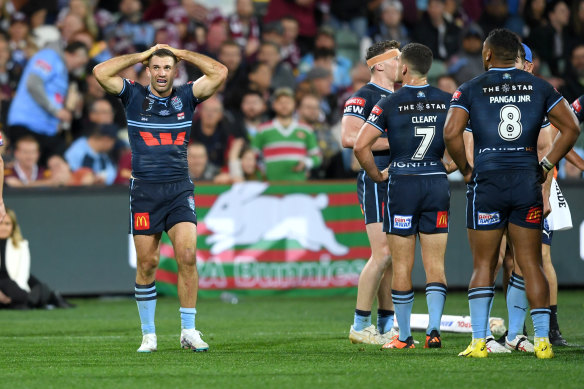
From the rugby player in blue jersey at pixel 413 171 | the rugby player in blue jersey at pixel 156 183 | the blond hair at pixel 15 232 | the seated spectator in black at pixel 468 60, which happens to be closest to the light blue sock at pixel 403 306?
the rugby player in blue jersey at pixel 413 171

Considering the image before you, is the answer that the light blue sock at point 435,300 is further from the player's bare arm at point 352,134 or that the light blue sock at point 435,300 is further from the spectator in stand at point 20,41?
the spectator in stand at point 20,41

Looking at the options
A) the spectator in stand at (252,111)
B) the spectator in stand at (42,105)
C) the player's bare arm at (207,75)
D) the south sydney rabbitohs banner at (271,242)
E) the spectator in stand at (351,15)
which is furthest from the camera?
the spectator in stand at (351,15)

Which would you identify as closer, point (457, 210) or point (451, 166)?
point (451, 166)

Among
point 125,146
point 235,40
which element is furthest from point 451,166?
point 235,40

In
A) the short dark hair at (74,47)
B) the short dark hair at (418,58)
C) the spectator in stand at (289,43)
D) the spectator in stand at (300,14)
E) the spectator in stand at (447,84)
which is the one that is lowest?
the short dark hair at (418,58)

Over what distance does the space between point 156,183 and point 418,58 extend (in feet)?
8.00

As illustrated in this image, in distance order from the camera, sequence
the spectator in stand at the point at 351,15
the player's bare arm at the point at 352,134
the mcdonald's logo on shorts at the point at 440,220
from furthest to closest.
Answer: the spectator in stand at the point at 351,15 < the player's bare arm at the point at 352,134 < the mcdonald's logo on shorts at the point at 440,220

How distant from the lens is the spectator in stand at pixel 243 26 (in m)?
19.5

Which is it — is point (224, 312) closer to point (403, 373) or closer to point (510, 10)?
point (403, 373)

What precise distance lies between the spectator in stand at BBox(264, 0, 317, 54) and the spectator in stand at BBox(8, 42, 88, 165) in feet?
16.3

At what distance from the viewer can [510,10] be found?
68.8 ft

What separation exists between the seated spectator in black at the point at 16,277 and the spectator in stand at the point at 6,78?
313cm

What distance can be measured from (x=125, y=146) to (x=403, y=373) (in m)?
10.1

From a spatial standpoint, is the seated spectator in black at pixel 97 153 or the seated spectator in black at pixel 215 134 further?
the seated spectator in black at pixel 215 134
